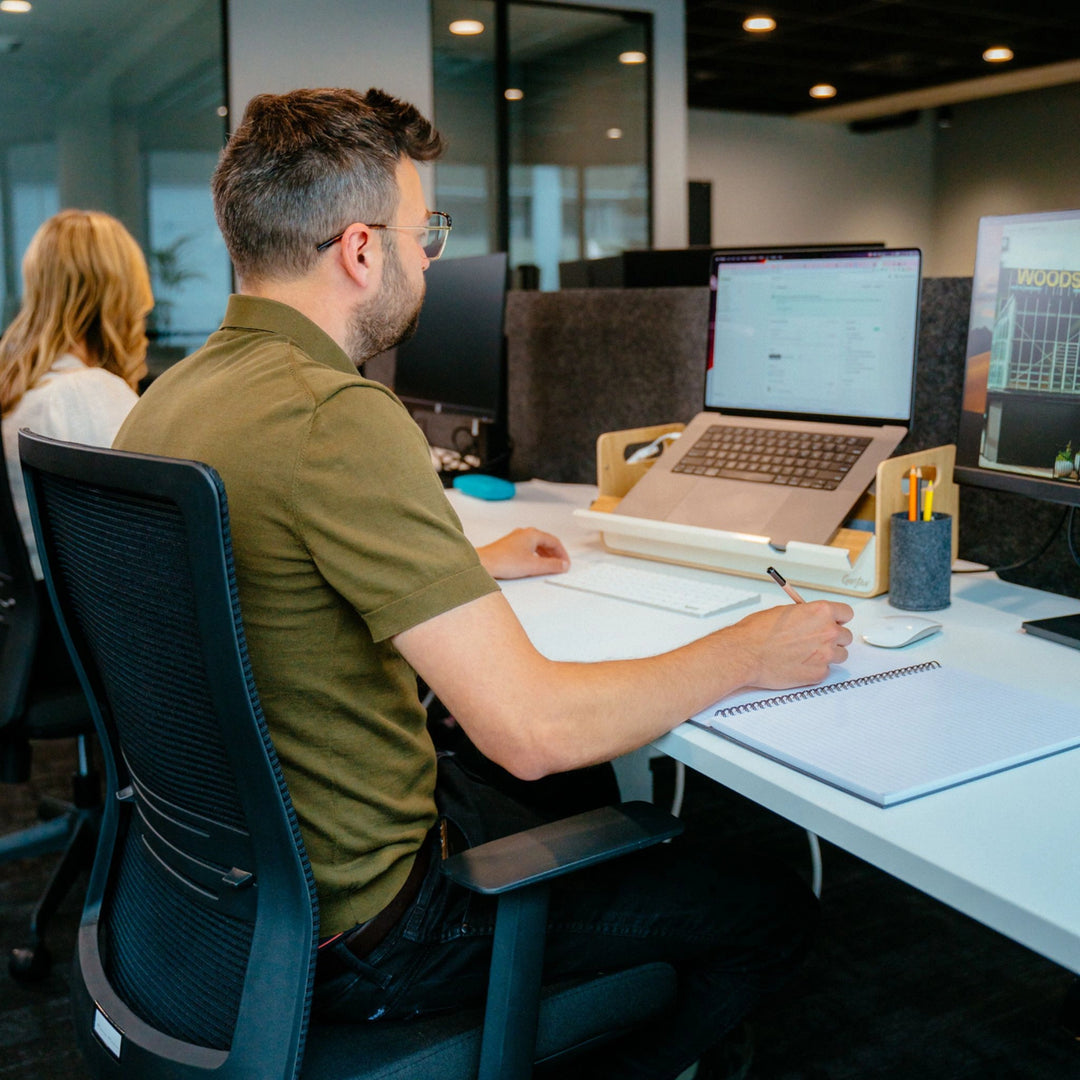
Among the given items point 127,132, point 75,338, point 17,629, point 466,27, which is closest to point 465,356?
point 75,338

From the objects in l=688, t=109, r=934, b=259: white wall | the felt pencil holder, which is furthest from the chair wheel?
l=688, t=109, r=934, b=259: white wall

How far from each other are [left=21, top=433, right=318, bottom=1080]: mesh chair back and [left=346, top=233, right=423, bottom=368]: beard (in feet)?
0.92

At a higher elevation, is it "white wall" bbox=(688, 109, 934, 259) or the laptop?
"white wall" bbox=(688, 109, 934, 259)

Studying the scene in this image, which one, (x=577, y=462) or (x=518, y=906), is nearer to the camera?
(x=518, y=906)

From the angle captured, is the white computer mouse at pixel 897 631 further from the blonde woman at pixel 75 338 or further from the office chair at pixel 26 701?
the blonde woman at pixel 75 338

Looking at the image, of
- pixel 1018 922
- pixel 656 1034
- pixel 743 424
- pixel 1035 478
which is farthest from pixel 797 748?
pixel 743 424

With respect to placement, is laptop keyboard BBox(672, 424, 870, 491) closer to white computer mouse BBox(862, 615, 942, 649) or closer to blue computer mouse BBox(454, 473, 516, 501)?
white computer mouse BBox(862, 615, 942, 649)

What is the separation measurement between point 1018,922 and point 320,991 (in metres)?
0.47

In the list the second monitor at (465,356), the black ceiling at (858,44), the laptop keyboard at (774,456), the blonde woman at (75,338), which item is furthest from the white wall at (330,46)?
the laptop keyboard at (774,456)

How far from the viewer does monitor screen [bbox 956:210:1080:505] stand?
3.35 feet

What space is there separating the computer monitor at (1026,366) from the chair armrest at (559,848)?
1.58 feet

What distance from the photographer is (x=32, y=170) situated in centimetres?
383

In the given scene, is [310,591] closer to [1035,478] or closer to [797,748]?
[797,748]

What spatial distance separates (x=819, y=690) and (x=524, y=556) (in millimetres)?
502
